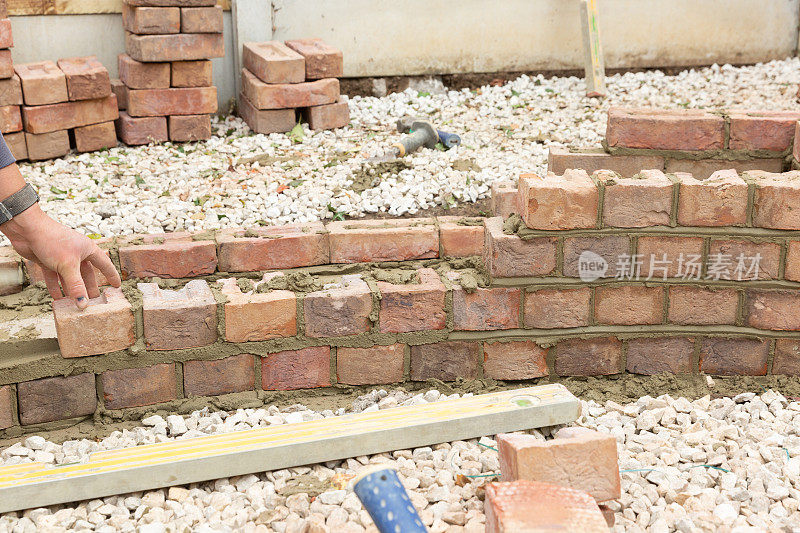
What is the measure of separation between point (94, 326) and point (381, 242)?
1.33 metres

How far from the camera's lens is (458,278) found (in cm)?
365

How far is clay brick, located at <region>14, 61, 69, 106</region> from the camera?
588cm

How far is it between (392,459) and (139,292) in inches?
50.0

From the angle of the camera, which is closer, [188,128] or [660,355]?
[660,355]

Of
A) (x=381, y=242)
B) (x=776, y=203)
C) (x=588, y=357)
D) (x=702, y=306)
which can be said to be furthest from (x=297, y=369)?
(x=776, y=203)

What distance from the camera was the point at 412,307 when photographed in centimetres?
352

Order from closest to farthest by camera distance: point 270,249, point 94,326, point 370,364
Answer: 1. point 94,326
2. point 370,364
3. point 270,249

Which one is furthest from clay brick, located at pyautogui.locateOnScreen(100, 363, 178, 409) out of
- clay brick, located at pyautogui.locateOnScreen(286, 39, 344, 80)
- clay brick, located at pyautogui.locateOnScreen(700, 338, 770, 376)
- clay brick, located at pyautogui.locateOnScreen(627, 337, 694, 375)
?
clay brick, located at pyautogui.locateOnScreen(286, 39, 344, 80)

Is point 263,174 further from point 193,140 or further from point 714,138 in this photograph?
point 714,138

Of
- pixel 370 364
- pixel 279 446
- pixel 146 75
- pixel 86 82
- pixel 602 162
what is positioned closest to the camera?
pixel 279 446

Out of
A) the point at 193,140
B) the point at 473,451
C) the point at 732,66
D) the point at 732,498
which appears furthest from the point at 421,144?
the point at 732,66

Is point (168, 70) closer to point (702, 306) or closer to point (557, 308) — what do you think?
point (557, 308)

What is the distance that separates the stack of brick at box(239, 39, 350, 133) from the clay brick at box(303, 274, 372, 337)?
3.38m

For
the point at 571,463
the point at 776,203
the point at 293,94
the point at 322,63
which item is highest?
the point at 322,63
